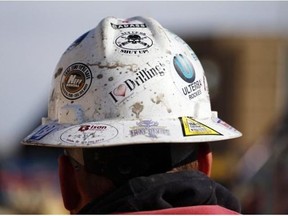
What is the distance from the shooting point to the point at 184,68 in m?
3.69

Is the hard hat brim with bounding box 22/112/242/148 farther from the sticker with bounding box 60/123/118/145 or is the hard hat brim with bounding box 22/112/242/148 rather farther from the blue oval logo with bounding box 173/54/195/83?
the blue oval logo with bounding box 173/54/195/83

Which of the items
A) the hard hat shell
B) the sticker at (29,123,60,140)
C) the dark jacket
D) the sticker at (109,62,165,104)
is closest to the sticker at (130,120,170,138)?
the hard hat shell

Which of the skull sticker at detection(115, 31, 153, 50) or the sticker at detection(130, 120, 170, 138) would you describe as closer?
the sticker at detection(130, 120, 170, 138)

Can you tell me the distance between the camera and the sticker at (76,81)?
3584 millimetres

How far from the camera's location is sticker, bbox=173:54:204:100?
3646 mm

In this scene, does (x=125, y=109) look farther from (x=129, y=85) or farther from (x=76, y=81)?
(x=76, y=81)

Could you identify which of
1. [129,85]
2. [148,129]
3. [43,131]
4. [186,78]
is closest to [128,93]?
[129,85]

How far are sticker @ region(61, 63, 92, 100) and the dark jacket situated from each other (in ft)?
1.57

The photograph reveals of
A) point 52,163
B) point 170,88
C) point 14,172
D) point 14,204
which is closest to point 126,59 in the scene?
point 170,88

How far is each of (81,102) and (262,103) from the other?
25487 millimetres

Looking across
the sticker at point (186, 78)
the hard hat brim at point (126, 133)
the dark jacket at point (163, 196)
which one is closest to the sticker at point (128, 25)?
the sticker at point (186, 78)

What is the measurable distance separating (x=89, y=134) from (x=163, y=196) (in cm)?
39

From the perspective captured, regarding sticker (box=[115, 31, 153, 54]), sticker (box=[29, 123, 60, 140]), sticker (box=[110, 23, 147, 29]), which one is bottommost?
sticker (box=[29, 123, 60, 140])

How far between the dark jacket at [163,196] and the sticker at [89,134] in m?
0.22
